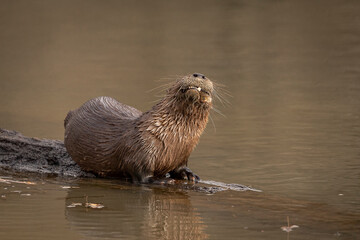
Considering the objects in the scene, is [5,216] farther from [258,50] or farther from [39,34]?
[39,34]

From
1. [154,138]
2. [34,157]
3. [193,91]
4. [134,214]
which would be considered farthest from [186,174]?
[34,157]

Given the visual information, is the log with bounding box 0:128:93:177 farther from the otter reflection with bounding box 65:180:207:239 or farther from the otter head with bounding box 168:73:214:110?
the otter head with bounding box 168:73:214:110

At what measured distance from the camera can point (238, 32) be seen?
17609mm

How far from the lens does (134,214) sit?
5.79 m

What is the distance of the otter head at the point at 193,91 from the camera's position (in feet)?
21.8

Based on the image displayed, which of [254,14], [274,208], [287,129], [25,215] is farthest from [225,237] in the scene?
[254,14]

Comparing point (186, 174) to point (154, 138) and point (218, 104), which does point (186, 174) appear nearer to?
point (154, 138)

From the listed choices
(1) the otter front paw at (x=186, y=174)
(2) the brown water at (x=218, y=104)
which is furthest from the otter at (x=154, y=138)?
(2) the brown water at (x=218, y=104)

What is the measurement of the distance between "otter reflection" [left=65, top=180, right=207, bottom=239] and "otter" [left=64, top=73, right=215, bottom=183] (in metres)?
0.23

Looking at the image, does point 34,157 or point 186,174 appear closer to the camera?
point 186,174

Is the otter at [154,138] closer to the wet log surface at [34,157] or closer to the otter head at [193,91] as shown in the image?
the otter head at [193,91]

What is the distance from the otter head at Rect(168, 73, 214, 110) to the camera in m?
6.65

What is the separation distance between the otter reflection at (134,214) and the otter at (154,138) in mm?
225

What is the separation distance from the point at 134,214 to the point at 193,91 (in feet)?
4.19
